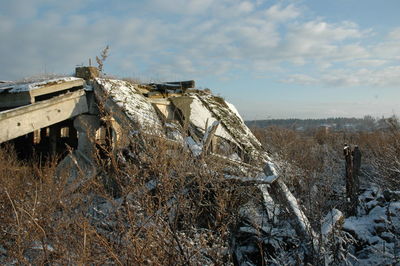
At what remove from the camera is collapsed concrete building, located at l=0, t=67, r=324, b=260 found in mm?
3795

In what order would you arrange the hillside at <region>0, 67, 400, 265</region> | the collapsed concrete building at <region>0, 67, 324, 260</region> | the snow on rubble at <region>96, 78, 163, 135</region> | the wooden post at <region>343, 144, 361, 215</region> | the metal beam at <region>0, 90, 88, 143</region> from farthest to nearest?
the snow on rubble at <region>96, 78, 163, 135</region> < the metal beam at <region>0, 90, 88, 143</region> < the wooden post at <region>343, 144, 361, 215</region> < the collapsed concrete building at <region>0, 67, 324, 260</region> < the hillside at <region>0, 67, 400, 265</region>

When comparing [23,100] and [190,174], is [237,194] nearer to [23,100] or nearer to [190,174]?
[190,174]

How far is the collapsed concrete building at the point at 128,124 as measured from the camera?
379 cm

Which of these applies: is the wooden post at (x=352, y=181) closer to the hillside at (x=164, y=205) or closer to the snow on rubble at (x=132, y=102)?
the hillside at (x=164, y=205)

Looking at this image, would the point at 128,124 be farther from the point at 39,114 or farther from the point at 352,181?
the point at 352,181

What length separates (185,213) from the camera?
336 cm

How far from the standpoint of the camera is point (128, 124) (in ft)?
12.3

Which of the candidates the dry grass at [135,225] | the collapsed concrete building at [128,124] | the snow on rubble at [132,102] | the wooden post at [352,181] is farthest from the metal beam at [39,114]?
the wooden post at [352,181]

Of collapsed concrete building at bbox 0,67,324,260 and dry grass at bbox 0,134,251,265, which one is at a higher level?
collapsed concrete building at bbox 0,67,324,260

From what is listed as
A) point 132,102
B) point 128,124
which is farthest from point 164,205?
point 132,102

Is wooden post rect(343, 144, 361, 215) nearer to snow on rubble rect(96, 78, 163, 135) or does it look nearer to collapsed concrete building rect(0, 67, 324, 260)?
collapsed concrete building rect(0, 67, 324, 260)

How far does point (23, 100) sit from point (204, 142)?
11.1 feet

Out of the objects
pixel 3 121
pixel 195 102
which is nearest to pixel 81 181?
pixel 3 121

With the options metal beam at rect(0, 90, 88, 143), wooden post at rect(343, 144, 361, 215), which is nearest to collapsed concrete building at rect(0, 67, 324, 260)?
metal beam at rect(0, 90, 88, 143)
